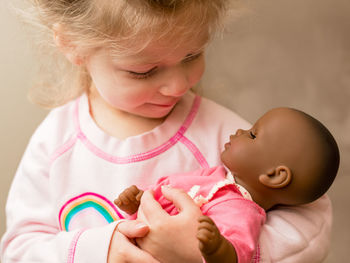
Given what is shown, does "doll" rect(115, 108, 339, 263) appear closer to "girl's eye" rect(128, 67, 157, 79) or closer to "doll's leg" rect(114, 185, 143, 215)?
"doll's leg" rect(114, 185, 143, 215)

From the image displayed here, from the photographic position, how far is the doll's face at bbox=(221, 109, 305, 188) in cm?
92

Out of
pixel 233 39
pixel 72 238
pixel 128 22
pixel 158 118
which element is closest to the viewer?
pixel 128 22

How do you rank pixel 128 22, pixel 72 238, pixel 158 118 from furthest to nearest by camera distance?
pixel 158 118
pixel 72 238
pixel 128 22

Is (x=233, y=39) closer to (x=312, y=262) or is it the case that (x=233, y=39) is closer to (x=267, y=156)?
(x=267, y=156)

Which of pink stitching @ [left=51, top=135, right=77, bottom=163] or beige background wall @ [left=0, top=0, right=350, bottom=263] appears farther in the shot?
beige background wall @ [left=0, top=0, right=350, bottom=263]

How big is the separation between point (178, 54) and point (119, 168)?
10.7 inches

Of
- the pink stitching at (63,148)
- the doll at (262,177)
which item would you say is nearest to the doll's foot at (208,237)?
the doll at (262,177)

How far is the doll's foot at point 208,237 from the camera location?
0.74m

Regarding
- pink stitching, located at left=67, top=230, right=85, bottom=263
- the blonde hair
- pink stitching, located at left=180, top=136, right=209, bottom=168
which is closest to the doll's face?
pink stitching, located at left=180, top=136, right=209, bottom=168

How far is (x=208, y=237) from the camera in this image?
2.43 feet

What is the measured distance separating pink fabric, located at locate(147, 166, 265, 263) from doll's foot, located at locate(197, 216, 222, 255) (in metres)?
0.08

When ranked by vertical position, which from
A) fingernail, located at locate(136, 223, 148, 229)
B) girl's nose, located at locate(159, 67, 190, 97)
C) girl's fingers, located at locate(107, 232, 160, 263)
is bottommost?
girl's fingers, located at locate(107, 232, 160, 263)

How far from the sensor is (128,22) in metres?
0.88

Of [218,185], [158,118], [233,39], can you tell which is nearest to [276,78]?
[233,39]
